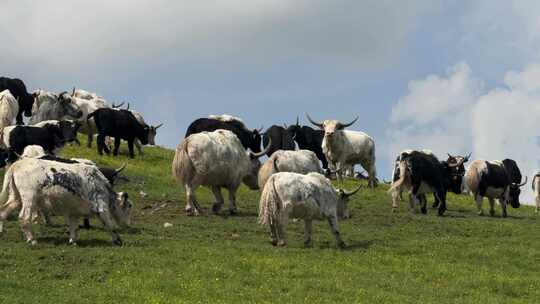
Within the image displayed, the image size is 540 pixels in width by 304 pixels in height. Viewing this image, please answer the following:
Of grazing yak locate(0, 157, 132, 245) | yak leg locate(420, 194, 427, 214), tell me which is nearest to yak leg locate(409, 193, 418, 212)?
yak leg locate(420, 194, 427, 214)

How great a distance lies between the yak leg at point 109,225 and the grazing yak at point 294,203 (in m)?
3.02

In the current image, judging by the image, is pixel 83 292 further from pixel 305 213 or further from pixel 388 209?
pixel 388 209

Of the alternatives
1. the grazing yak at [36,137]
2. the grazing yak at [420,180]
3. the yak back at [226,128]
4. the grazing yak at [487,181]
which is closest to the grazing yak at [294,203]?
the grazing yak at [420,180]

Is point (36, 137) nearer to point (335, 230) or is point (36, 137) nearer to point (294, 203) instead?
point (294, 203)

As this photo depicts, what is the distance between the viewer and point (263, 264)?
17.6 metres

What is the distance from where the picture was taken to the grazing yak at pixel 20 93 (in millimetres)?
39250

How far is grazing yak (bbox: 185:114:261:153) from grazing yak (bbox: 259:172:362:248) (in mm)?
13251

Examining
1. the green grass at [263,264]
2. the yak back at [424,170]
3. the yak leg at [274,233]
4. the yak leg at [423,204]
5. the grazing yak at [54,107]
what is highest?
the grazing yak at [54,107]

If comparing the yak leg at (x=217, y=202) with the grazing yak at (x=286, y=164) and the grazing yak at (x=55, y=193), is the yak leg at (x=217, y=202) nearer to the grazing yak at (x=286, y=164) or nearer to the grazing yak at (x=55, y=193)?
the grazing yak at (x=286, y=164)

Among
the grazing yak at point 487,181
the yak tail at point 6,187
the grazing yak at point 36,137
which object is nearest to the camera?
the yak tail at point 6,187

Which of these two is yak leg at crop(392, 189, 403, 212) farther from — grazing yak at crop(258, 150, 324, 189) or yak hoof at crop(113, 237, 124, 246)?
yak hoof at crop(113, 237, 124, 246)

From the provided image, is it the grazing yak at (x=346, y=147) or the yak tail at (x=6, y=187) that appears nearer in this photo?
the yak tail at (x=6, y=187)

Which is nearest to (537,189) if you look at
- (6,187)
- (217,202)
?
(217,202)

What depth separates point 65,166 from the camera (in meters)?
18.7
